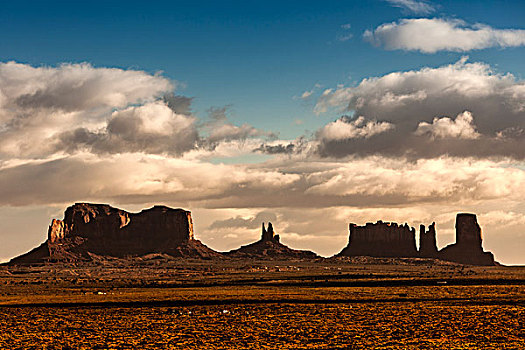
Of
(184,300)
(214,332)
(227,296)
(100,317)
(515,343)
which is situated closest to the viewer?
(515,343)

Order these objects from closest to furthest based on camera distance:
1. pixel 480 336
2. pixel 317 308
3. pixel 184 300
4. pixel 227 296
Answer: pixel 480 336
pixel 317 308
pixel 184 300
pixel 227 296

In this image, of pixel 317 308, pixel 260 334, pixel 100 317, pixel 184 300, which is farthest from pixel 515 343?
pixel 184 300

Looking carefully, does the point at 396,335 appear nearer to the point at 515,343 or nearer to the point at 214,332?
the point at 515,343

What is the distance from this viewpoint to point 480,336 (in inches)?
1854

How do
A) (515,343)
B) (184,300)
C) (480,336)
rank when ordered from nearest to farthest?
(515,343)
(480,336)
(184,300)

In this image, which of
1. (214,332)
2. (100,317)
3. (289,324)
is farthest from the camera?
(100,317)

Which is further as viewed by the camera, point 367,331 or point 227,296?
point 227,296

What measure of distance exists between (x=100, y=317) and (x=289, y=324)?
752 inches

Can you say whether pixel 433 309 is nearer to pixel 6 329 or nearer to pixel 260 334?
pixel 260 334

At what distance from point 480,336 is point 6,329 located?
36.6 meters

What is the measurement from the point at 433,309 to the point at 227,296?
32.7m

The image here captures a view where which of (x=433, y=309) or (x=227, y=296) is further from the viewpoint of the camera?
(x=227, y=296)

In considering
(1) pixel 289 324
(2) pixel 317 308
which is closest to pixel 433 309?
(2) pixel 317 308

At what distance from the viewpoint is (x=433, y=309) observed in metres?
65.8
